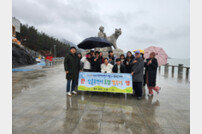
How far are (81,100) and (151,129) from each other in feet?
8.01

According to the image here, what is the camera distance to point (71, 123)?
2764 millimetres

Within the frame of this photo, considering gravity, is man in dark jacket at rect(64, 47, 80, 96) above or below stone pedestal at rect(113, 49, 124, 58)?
below

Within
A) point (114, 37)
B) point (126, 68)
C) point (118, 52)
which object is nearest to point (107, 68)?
point (126, 68)

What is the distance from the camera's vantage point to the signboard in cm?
462

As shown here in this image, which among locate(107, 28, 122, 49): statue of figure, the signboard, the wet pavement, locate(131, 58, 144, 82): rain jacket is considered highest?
locate(107, 28, 122, 49): statue of figure

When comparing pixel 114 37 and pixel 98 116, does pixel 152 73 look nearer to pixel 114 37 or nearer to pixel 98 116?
pixel 98 116

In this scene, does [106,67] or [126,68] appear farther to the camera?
[126,68]

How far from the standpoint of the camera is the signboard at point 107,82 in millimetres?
4621

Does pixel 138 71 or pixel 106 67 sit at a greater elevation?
pixel 106 67

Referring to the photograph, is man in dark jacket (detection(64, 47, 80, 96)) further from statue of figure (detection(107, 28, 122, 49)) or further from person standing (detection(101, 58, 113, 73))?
statue of figure (detection(107, 28, 122, 49))

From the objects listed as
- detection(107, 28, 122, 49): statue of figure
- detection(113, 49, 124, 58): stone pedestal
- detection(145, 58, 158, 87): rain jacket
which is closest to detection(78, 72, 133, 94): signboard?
detection(145, 58, 158, 87): rain jacket

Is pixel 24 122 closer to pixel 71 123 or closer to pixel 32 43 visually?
pixel 71 123

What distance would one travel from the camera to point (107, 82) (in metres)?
4.72

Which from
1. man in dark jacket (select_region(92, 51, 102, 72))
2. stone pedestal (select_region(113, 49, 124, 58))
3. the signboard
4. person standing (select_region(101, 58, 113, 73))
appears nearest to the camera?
the signboard
